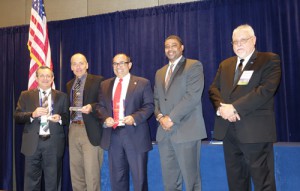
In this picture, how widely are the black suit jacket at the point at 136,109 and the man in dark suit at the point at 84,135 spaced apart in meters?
0.19

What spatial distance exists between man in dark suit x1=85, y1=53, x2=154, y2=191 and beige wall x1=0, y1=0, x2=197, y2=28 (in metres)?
2.16

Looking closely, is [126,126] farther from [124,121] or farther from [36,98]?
[36,98]

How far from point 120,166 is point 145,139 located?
0.39 meters

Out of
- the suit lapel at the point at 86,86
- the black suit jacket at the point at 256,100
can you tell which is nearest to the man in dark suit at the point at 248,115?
the black suit jacket at the point at 256,100

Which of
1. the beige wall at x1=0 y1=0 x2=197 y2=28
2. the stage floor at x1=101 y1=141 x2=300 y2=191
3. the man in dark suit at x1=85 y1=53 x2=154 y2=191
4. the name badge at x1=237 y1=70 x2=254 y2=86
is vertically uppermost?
the beige wall at x1=0 y1=0 x2=197 y2=28

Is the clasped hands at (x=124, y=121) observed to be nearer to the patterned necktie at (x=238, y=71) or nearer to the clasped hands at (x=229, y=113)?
the clasped hands at (x=229, y=113)

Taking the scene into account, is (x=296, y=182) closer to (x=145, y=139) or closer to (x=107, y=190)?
(x=145, y=139)

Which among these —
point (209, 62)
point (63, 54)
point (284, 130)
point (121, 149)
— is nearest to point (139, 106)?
Result: point (121, 149)

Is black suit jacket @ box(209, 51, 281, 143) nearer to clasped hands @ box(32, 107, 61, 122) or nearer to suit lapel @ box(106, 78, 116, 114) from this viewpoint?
suit lapel @ box(106, 78, 116, 114)

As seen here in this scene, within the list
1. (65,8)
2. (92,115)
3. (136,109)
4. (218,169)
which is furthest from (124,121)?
(65,8)

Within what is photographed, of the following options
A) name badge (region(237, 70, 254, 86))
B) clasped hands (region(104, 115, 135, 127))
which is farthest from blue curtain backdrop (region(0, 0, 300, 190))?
name badge (region(237, 70, 254, 86))

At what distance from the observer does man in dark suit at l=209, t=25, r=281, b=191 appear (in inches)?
94.7

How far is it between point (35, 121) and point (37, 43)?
1.52m

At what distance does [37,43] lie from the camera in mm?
4543
